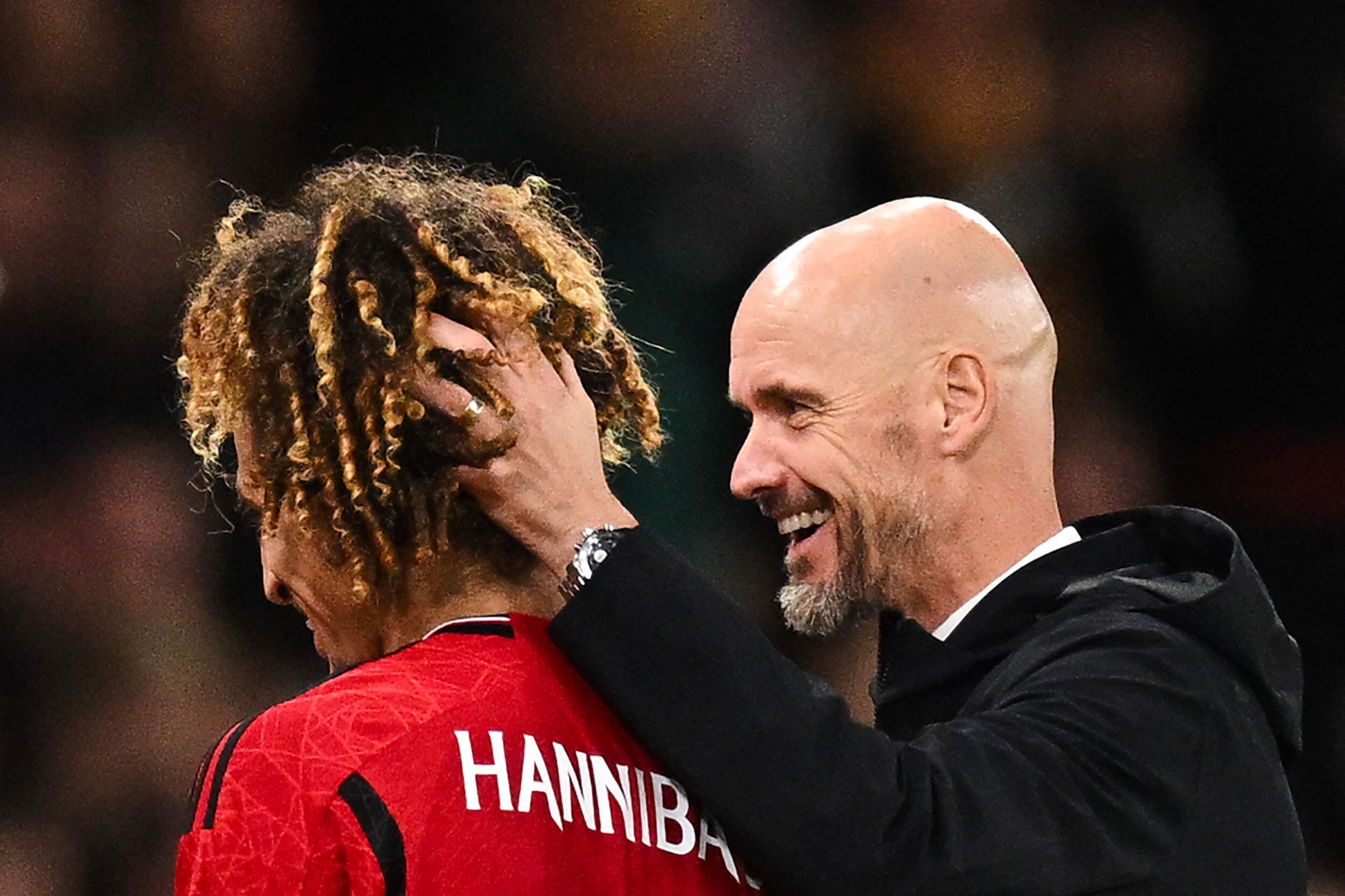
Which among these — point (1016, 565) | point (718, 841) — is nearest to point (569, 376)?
point (718, 841)

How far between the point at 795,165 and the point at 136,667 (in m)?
2.23

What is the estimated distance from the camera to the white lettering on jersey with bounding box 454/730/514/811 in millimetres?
1312

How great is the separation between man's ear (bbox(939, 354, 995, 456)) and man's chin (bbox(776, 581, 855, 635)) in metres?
0.24

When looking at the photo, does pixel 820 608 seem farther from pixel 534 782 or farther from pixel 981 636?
pixel 534 782

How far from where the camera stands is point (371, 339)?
4.79 feet

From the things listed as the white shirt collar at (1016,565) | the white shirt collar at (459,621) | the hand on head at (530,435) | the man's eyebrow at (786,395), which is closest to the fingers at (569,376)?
the hand on head at (530,435)

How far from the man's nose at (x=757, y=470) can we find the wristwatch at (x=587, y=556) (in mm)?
650

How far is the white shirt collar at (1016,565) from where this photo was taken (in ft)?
7.14

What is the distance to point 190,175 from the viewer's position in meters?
4.52

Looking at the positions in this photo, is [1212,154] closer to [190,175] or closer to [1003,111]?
[1003,111]

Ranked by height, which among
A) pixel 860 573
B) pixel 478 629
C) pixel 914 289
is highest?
pixel 914 289

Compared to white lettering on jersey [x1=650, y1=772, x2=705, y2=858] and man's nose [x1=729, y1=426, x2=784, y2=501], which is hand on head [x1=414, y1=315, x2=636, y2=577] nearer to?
white lettering on jersey [x1=650, y1=772, x2=705, y2=858]

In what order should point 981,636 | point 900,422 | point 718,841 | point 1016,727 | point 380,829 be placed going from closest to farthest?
1. point 380,829
2. point 718,841
3. point 1016,727
4. point 981,636
5. point 900,422

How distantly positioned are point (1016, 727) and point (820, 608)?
21.0 inches
